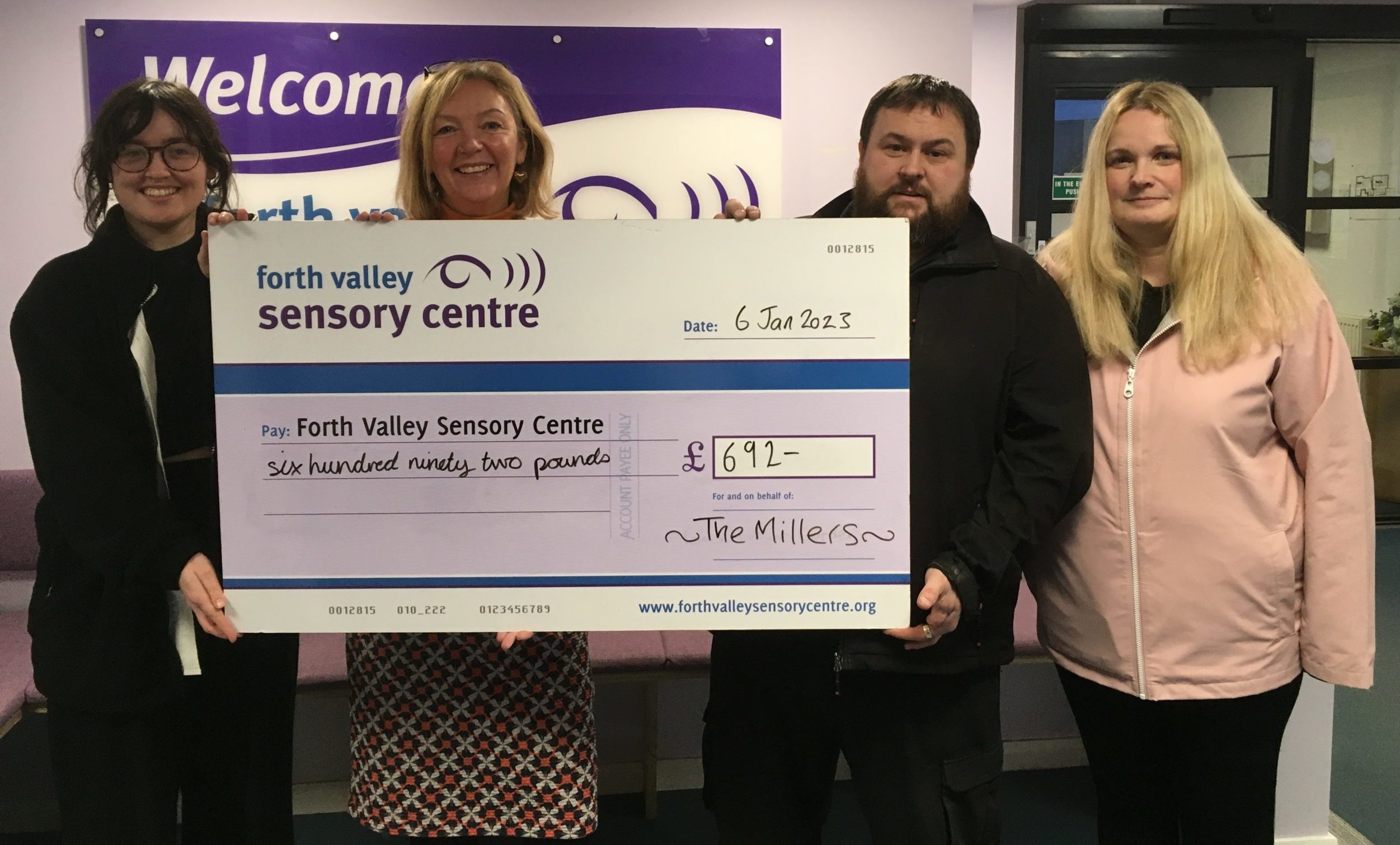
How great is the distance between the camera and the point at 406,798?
1721 millimetres

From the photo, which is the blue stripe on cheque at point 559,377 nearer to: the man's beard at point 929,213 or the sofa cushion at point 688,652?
the man's beard at point 929,213

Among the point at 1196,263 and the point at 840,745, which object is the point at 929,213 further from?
the point at 840,745

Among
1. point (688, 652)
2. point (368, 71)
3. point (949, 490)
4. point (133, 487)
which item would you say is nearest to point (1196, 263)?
point (949, 490)

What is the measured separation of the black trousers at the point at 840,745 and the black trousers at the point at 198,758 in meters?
0.75

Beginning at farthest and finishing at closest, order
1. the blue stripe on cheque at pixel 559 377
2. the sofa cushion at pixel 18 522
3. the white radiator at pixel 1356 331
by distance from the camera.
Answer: the white radiator at pixel 1356 331, the sofa cushion at pixel 18 522, the blue stripe on cheque at pixel 559 377

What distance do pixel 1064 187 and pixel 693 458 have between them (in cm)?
418

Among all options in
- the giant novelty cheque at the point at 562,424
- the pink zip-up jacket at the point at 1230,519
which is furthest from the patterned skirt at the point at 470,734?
the pink zip-up jacket at the point at 1230,519

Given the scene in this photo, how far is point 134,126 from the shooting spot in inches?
63.8

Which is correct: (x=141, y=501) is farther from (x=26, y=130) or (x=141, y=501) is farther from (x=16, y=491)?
(x=26, y=130)

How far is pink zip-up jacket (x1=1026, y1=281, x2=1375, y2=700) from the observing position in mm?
1683

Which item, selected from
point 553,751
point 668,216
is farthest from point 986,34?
point 553,751

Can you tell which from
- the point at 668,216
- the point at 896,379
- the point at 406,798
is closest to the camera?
the point at 896,379

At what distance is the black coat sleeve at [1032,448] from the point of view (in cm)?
154

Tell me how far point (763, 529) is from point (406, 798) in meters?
0.76
